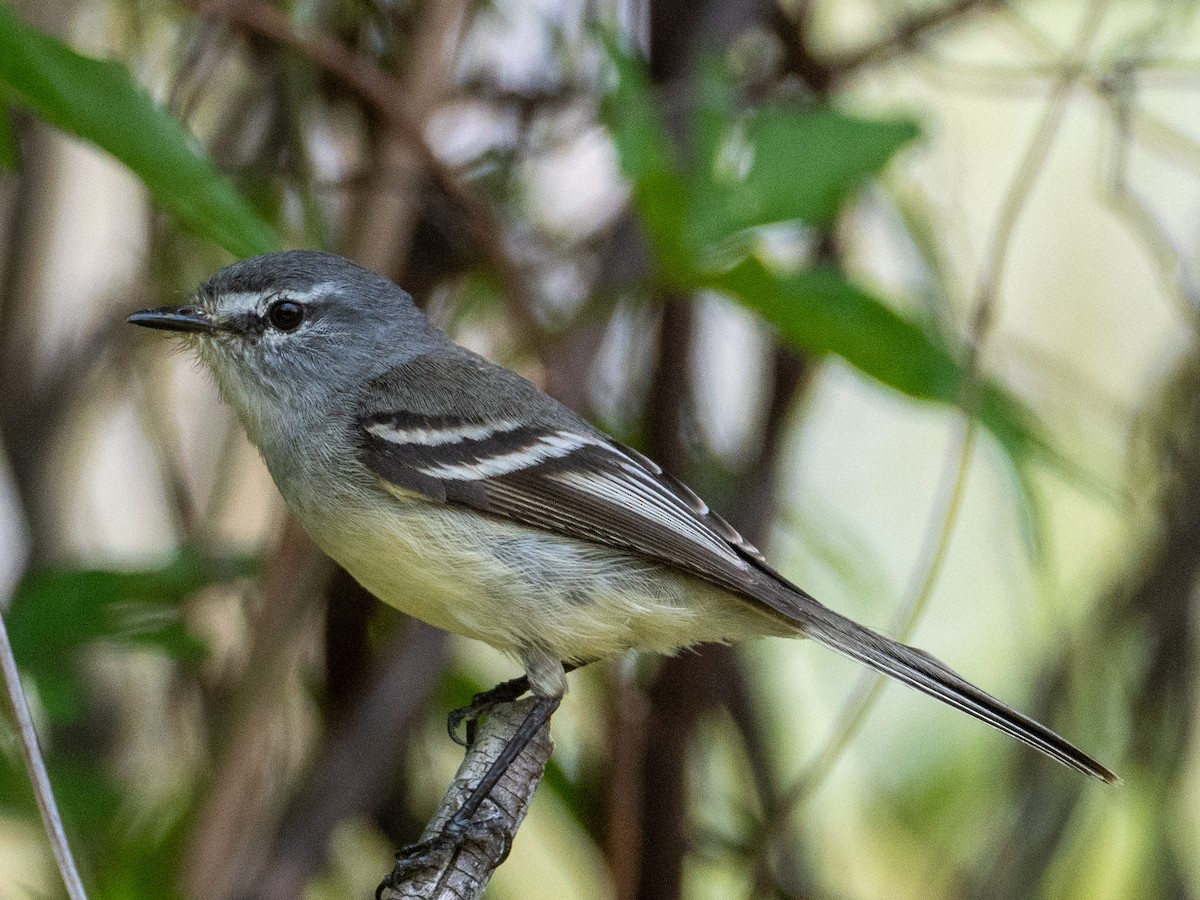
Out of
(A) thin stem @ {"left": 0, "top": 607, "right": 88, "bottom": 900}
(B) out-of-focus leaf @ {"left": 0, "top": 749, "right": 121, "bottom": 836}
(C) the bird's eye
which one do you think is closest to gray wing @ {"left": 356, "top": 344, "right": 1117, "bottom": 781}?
(C) the bird's eye

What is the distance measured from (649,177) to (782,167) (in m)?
0.29

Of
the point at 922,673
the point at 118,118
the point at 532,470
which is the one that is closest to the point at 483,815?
the point at 532,470

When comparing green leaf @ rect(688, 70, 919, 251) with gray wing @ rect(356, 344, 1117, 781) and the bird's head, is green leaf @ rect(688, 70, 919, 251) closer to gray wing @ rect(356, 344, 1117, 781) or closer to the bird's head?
gray wing @ rect(356, 344, 1117, 781)

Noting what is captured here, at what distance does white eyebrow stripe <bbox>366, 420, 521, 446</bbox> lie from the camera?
8.36 ft

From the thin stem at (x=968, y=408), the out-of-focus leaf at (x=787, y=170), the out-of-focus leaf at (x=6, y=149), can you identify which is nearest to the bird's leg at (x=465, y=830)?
the thin stem at (x=968, y=408)

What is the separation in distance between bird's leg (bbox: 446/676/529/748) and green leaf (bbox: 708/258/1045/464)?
3.01 ft

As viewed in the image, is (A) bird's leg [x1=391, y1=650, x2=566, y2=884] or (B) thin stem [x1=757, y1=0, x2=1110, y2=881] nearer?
(A) bird's leg [x1=391, y1=650, x2=566, y2=884]

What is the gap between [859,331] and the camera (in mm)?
2500

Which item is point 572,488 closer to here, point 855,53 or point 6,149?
point 6,149

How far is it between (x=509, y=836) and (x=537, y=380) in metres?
1.63

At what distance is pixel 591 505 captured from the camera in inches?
99.2

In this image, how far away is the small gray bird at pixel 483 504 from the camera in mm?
2404

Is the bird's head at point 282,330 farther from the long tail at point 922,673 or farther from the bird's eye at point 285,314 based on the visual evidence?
the long tail at point 922,673

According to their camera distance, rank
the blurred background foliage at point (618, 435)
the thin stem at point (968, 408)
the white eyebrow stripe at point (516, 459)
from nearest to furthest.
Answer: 1. the white eyebrow stripe at point (516, 459)
2. the thin stem at point (968, 408)
3. the blurred background foliage at point (618, 435)
